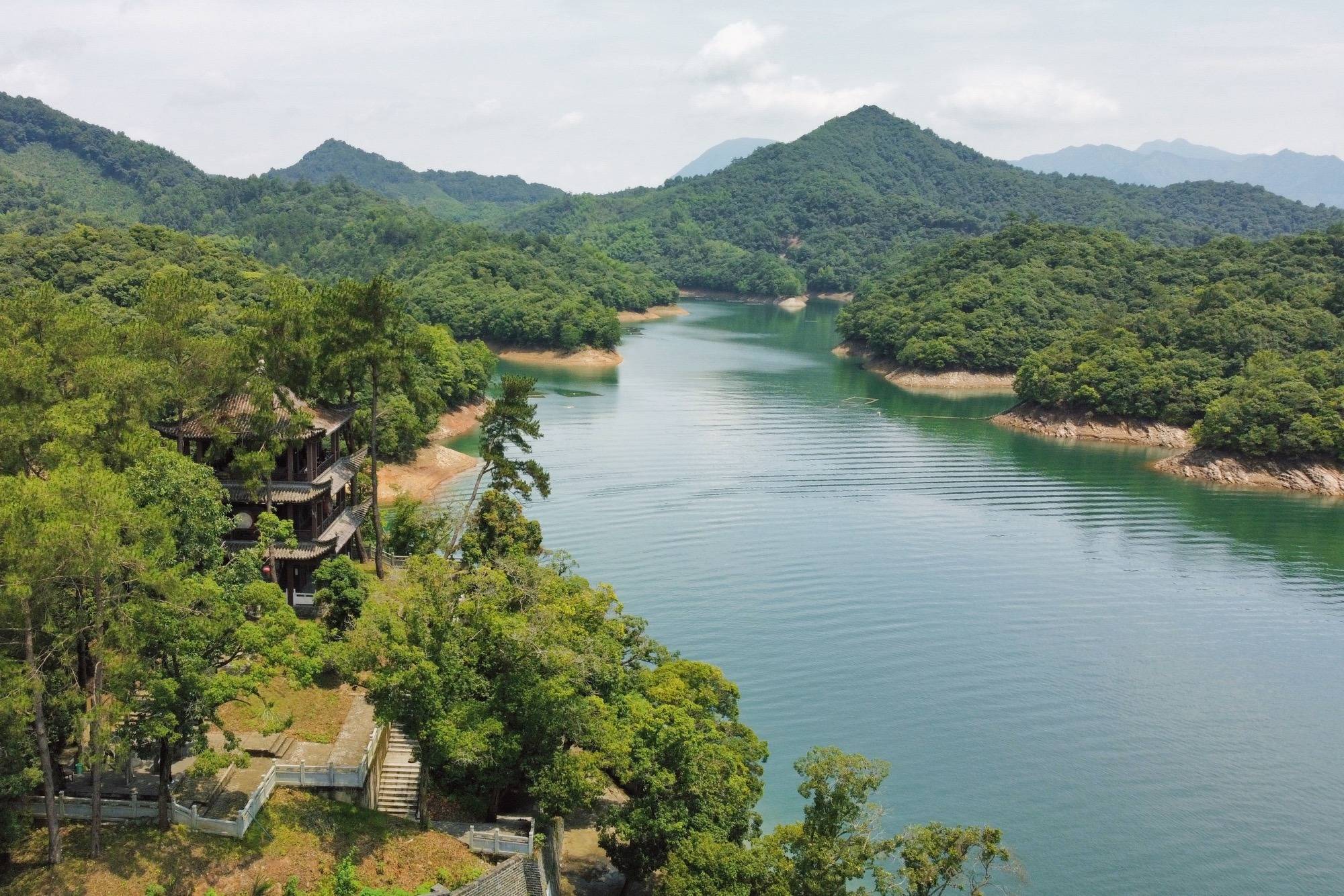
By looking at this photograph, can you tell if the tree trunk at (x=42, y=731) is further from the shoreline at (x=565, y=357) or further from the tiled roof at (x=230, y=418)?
the shoreline at (x=565, y=357)

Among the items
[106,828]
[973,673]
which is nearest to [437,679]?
[106,828]

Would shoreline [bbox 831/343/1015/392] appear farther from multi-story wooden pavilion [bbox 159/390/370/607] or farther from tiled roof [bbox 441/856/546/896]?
tiled roof [bbox 441/856/546/896]

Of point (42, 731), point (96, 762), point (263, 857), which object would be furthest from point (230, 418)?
point (263, 857)

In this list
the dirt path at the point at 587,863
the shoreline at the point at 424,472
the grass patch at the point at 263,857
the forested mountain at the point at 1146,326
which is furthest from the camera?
the forested mountain at the point at 1146,326

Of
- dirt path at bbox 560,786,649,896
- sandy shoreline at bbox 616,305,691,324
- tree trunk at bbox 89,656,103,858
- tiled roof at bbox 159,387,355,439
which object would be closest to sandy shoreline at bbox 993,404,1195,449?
dirt path at bbox 560,786,649,896

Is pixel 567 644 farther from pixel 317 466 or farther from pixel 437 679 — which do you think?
pixel 317 466

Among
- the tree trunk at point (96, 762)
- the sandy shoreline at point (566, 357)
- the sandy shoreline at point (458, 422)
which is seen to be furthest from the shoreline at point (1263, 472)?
the tree trunk at point (96, 762)

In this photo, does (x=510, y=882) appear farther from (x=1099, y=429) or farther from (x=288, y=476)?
(x=1099, y=429)
